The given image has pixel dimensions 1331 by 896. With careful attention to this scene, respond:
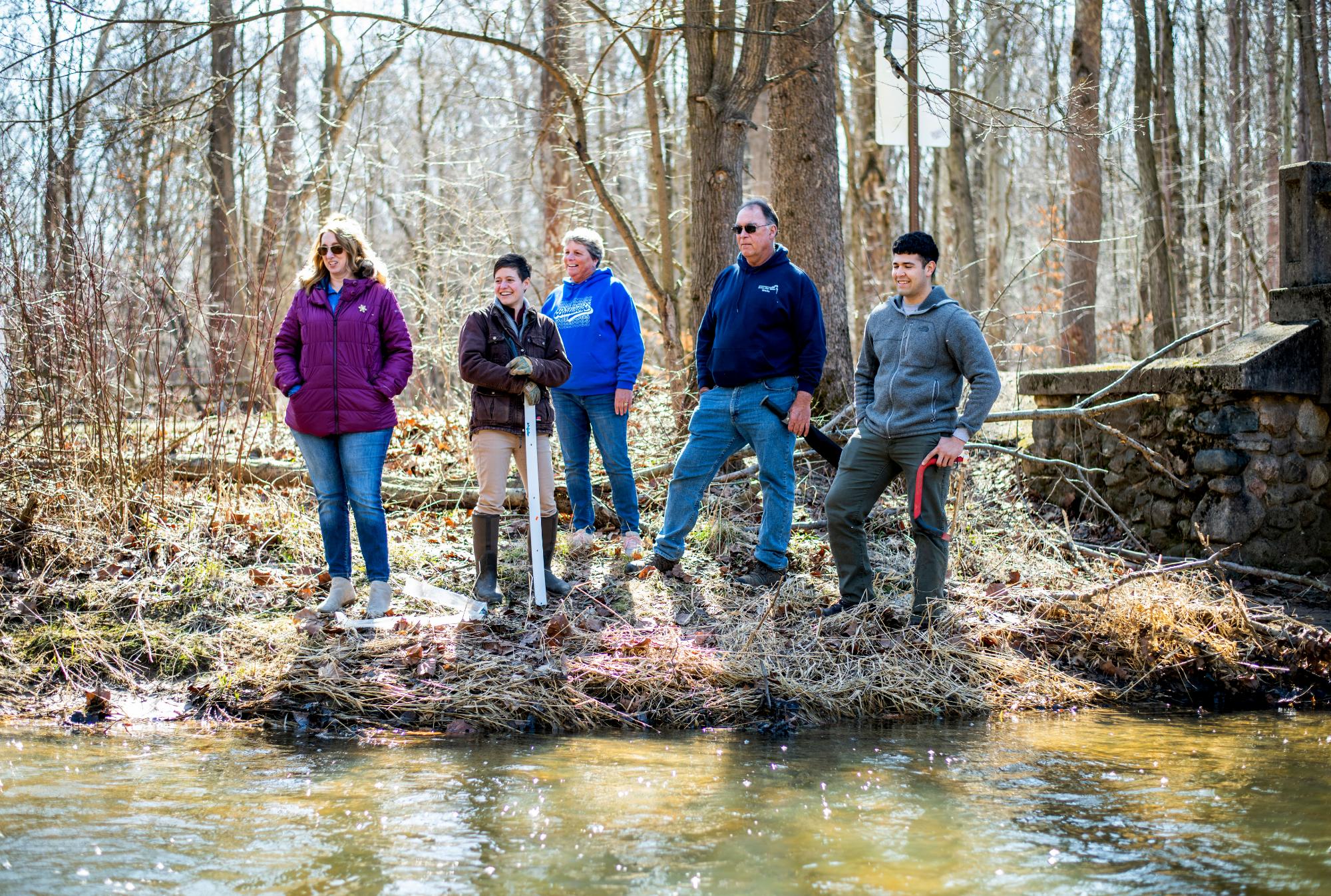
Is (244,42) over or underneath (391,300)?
over

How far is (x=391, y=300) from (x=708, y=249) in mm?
2901

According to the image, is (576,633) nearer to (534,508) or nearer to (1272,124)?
(534,508)

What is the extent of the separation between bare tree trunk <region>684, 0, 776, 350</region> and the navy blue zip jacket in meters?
1.82

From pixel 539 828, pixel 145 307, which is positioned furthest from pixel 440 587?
pixel 539 828

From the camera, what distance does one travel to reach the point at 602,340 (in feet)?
21.6

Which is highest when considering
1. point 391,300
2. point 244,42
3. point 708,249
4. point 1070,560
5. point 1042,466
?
point 244,42

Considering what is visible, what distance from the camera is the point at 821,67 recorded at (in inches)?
337

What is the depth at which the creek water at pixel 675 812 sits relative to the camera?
312 cm

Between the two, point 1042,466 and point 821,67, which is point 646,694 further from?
point 821,67

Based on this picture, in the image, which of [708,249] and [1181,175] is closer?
[708,249]

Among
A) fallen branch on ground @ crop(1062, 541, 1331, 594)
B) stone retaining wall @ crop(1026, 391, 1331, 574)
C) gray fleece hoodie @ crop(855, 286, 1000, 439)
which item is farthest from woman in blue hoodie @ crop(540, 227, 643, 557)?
stone retaining wall @ crop(1026, 391, 1331, 574)

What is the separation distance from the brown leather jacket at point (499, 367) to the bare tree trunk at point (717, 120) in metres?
2.19

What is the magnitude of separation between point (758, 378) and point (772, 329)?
0.26 m

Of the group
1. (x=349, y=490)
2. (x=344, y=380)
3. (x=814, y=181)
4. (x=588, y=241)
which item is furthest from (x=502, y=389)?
(x=814, y=181)
